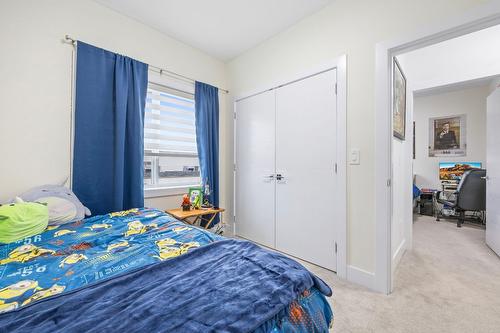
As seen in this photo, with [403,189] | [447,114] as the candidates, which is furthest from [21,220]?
[447,114]

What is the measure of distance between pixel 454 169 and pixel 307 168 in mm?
4193

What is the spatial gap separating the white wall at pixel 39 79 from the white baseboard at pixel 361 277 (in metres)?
2.79

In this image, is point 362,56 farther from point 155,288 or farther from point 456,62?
point 155,288

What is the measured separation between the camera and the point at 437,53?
2.87 meters

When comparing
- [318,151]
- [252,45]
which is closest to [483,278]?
[318,151]

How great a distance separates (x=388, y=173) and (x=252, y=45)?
2.31 metres

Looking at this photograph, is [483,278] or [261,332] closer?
[261,332]

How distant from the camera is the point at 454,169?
4492 mm

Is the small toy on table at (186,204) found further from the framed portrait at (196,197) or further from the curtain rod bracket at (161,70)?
the curtain rod bracket at (161,70)

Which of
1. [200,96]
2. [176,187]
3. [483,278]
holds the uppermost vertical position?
[200,96]

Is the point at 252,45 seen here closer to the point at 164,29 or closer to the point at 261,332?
the point at 164,29

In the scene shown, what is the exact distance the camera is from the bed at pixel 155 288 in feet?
2.11

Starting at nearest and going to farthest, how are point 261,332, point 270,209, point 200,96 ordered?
point 261,332 → point 270,209 → point 200,96

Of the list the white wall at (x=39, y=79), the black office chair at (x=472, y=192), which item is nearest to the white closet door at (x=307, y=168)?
the white wall at (x=39, y=79)
